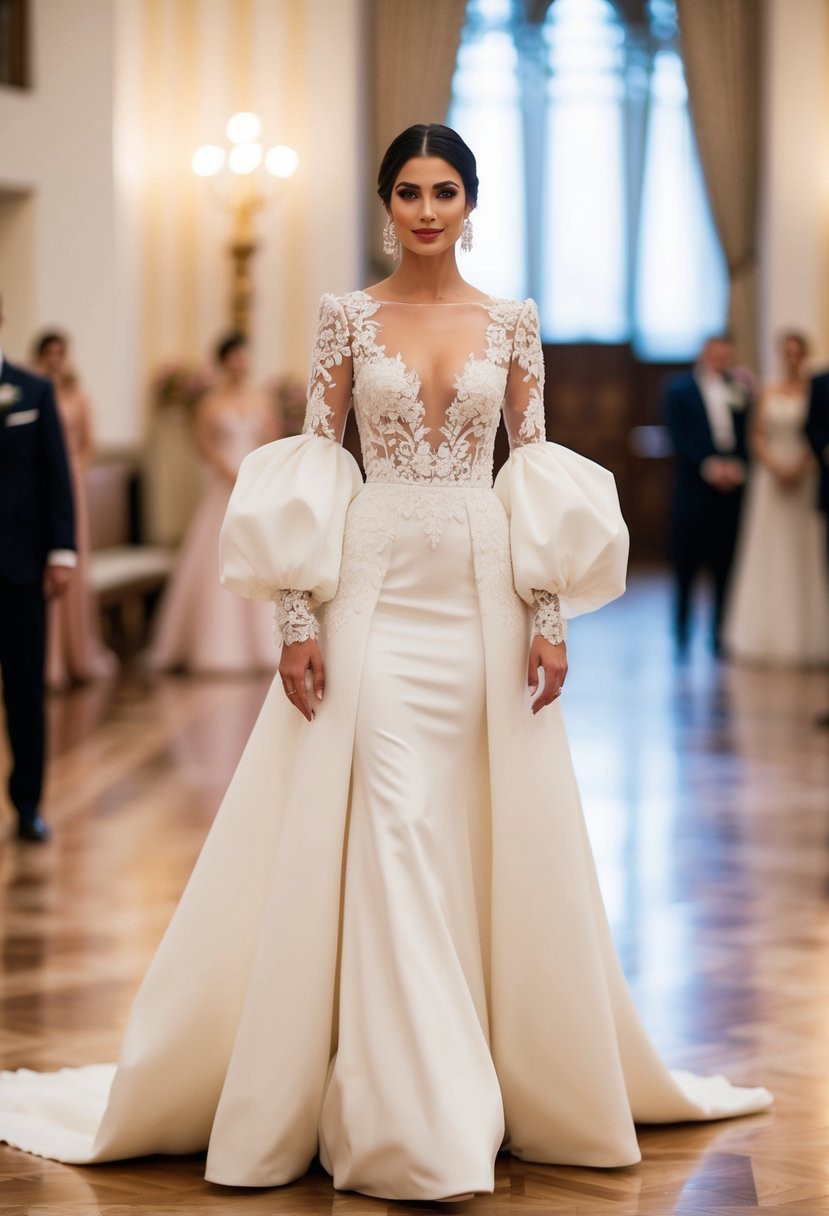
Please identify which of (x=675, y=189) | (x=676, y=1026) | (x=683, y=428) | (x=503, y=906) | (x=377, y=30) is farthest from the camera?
(x=675, y=189)

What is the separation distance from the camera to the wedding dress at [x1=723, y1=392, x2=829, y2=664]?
10.4m

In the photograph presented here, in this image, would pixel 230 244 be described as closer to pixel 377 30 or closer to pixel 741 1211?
pixel 377 30

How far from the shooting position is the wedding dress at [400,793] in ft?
9.65

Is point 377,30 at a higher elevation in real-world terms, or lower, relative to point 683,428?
higher

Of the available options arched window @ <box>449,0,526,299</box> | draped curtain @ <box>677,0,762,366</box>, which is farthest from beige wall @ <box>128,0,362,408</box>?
arched window @ <box>449,0,526,299</box>

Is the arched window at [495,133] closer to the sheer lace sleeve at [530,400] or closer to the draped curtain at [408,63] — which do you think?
the draped curtain at [408,63]

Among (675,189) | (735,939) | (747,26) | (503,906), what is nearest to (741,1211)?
(503,906)

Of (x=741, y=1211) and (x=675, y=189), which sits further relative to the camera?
(x=675, y=189)

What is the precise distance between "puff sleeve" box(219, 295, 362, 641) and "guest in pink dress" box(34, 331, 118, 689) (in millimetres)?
6067

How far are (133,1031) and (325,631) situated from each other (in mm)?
748

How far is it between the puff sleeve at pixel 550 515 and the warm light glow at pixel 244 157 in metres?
9.61

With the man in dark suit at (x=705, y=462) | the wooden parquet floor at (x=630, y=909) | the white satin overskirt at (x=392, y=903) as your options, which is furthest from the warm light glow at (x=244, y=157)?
the white satin overskirt at (x=392, y=903)

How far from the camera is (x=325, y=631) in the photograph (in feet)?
10.1

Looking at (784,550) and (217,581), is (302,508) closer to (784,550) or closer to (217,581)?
(217,581)
